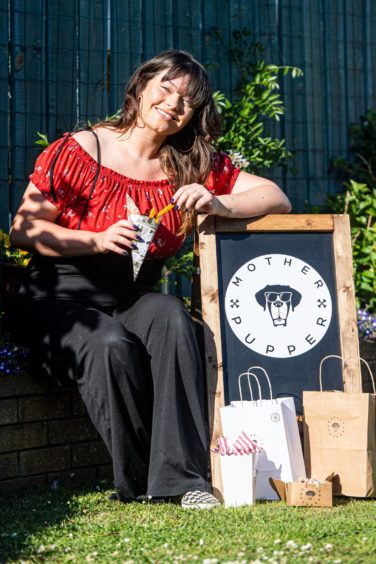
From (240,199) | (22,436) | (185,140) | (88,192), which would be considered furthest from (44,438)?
(185,140)

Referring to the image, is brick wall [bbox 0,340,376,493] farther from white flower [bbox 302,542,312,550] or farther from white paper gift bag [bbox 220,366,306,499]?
white flower [bbox 302,542,312,550]

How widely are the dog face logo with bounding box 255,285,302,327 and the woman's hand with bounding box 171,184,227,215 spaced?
0.40 m

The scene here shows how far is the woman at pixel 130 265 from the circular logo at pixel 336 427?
46cm

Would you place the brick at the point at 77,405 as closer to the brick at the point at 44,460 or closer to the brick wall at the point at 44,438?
the brick wall at the point at 44,438

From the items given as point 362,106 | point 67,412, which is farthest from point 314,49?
point 67,412

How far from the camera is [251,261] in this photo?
402 centimetres

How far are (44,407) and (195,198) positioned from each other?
0.98m

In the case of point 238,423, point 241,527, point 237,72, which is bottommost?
point 241,527

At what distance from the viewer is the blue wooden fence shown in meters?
4.65

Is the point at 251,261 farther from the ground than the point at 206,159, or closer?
closer

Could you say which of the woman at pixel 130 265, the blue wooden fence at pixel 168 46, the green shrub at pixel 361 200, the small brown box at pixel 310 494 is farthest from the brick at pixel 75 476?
the green shrub at pixel 361 200

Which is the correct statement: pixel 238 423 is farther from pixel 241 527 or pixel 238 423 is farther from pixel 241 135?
pixel 241 135

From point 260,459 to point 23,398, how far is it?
915mm

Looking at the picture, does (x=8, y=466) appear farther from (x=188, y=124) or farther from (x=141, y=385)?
(x=188, y=124)
